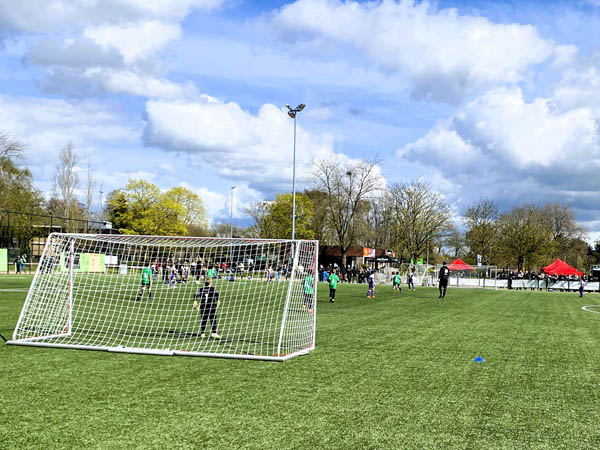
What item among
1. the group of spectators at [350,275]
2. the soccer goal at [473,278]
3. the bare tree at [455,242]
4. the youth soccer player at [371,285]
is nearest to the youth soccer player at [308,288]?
the youth soccer player at [371,285]

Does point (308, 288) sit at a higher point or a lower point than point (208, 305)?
higher

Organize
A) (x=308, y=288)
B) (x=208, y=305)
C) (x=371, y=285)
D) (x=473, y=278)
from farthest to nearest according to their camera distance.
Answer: (x=473, y=278) < (x=371, y=285) < (x=308, y=288) < (x=208, y=305)

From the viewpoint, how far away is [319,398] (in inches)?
285

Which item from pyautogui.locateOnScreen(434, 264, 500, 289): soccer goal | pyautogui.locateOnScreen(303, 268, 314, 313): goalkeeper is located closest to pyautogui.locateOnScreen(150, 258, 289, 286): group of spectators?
pyautogui.locateOnScreen(303, 268, 314, 313): goalkeeper

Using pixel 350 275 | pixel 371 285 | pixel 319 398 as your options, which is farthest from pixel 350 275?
pixel 319 398

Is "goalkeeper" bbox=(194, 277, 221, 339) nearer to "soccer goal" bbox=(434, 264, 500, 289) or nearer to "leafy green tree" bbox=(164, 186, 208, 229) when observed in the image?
"soccer goal" bbox=(434, 264, 500, 289)

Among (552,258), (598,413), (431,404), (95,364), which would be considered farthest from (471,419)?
(552,258)

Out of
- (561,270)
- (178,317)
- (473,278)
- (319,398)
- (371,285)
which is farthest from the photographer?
(561,270)

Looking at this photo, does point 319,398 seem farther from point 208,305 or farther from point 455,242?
point 455,242

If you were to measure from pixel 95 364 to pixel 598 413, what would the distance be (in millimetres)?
7587

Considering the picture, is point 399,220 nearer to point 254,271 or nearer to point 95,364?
point 254,271

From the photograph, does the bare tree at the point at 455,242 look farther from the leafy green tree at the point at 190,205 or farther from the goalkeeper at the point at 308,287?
the goalkeeper at the point at 308,287

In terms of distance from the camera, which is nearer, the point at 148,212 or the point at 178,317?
the point at 178,317

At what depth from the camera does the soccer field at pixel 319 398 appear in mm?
5609
